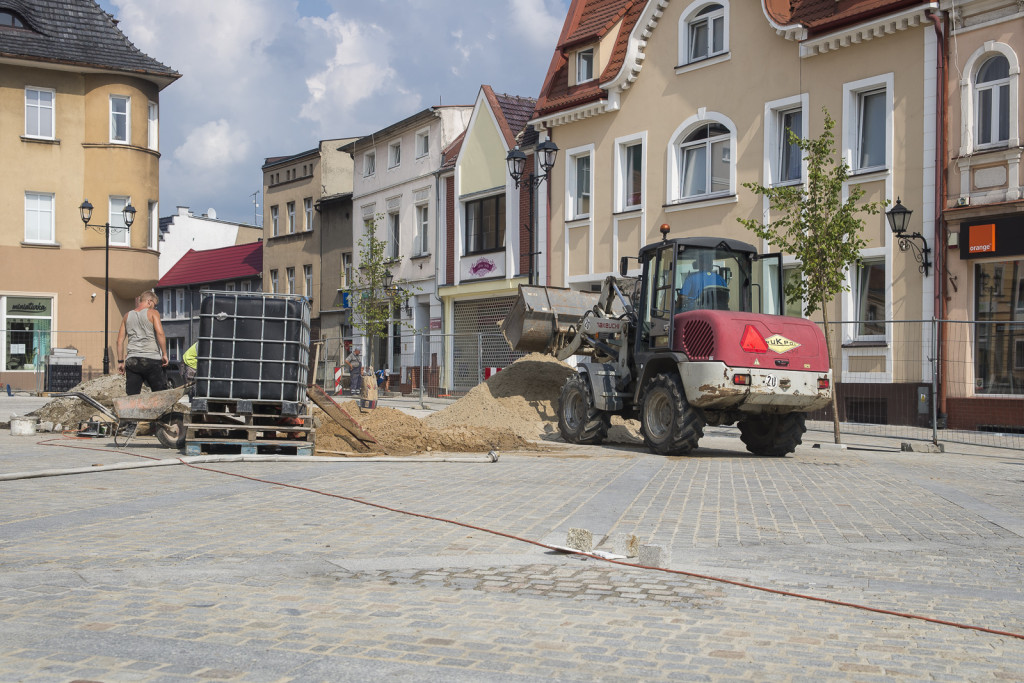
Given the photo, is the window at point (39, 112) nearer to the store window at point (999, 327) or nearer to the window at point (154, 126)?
the window at point (154, 126)

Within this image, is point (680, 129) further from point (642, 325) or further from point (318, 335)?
point (318, 335)

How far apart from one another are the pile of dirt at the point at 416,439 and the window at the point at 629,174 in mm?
12433

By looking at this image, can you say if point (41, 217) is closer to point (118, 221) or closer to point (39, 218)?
point (39, 218)

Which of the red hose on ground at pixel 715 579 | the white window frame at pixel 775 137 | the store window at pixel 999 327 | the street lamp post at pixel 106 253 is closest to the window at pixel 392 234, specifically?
the street lamp post at pixel 106 253

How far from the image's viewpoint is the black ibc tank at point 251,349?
12703mm

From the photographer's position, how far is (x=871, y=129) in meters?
21.5

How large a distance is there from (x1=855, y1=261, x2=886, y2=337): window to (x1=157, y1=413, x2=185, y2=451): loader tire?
1343 cm

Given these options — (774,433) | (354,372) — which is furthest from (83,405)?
(354,372)

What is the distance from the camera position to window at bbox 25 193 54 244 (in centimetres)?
3778

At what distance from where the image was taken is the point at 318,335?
44500mm

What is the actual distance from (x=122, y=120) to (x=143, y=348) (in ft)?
90.5

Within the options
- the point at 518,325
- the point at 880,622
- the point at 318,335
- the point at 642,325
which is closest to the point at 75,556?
the point at 880,622

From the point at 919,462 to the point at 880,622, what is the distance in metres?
9.74

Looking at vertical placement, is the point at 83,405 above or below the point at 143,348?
below
